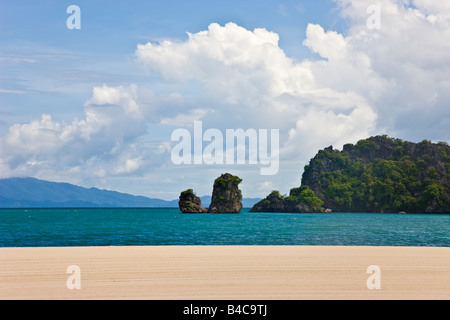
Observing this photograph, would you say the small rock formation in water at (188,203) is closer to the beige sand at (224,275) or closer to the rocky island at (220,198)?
the rocky island at (220,198)

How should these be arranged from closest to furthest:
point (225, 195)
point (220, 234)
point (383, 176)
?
point (220, 234) < point (225, 195) < point (383, 176)

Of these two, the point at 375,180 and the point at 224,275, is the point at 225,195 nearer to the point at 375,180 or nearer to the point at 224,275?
the point at 375,180

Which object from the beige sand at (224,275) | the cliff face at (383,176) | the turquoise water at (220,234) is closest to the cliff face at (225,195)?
the cliff face at (383,176)

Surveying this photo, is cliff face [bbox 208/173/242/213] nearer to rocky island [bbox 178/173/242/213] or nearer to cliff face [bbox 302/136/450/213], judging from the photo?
rocky island [bbox 178/173/242/213]

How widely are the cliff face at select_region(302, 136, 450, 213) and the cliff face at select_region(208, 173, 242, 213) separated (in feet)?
121

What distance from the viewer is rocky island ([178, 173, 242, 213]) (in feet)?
479

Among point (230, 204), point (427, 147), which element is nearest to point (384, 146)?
point (427, 147)

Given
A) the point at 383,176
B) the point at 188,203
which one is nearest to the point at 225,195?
the point at 188,203

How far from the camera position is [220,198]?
148m

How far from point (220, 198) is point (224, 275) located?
133 meters

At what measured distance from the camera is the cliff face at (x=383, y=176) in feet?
501
